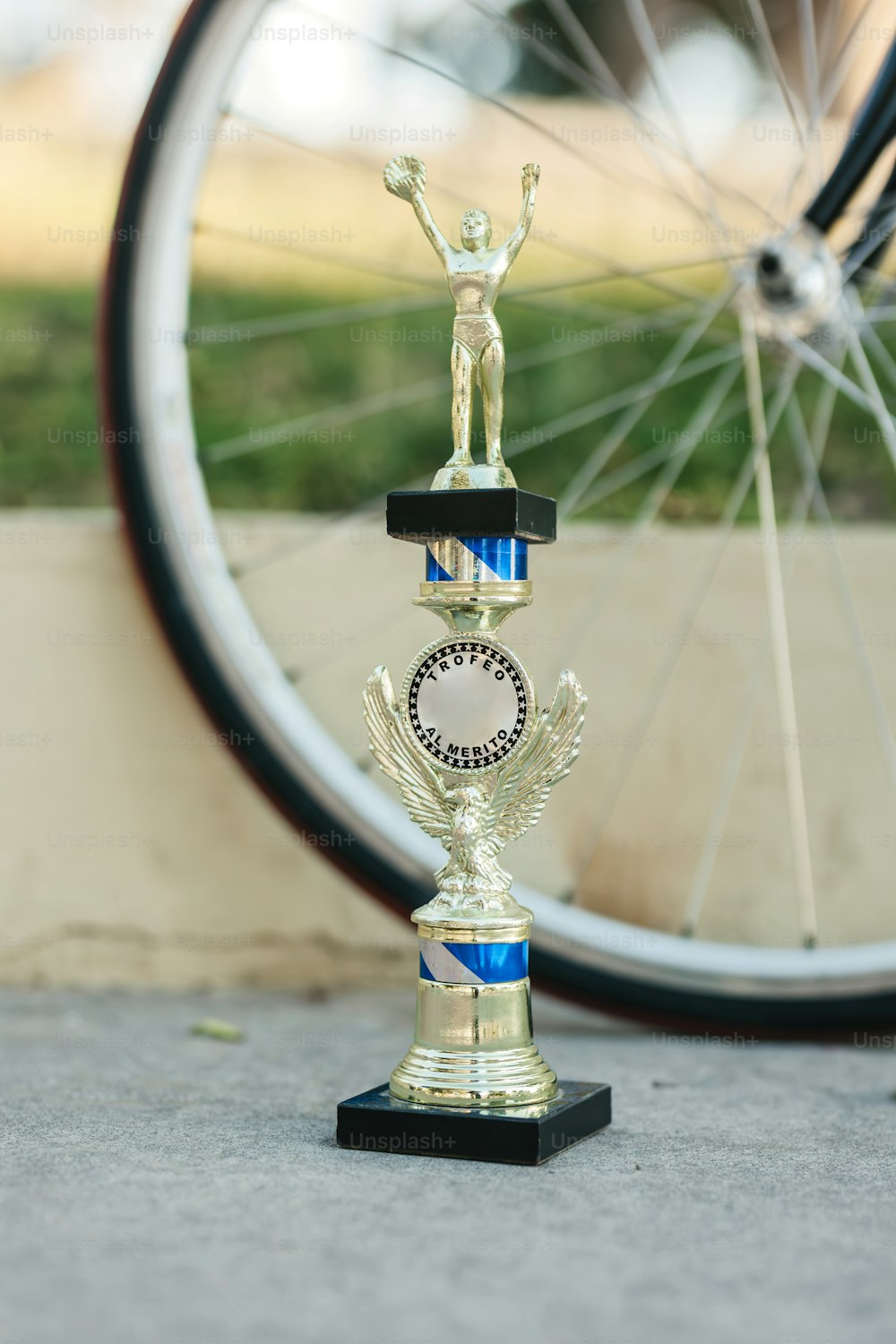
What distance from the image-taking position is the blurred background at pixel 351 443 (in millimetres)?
2639

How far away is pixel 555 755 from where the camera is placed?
5.92 ft

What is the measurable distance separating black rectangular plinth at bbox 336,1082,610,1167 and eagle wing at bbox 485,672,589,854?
0.31m

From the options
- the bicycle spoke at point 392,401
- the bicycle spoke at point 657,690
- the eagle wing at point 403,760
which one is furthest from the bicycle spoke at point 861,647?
the eagle wing at point 403,760

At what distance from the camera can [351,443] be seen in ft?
10.9

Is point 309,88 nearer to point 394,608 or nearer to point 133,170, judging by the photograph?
point 133,170

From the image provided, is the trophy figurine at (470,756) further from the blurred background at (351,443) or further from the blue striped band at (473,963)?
the blurred background at (351,443)

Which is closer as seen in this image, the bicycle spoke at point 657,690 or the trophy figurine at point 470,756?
the trophy figurine at point 470,756

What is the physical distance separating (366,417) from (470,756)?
1731mm

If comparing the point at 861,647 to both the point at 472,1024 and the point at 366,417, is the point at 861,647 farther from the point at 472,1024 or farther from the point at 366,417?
the point at 366,417

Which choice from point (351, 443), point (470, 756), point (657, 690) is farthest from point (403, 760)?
point (351, 443)

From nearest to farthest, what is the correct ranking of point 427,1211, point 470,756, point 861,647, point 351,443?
1. point 427,1211
2. point 470,756
3. point 861,647
4. point 351,443

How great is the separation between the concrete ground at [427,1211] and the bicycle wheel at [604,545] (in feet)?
1.13

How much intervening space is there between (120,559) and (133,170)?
673mm

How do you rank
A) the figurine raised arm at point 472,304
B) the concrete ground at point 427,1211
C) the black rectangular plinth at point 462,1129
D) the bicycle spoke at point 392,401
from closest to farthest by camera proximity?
the concrete ground at point 427,1211 < the black rectangular plinth at point 462,1129 < the figurine raised arm at point 472,304 < the bicycle spoke at point 392,401
